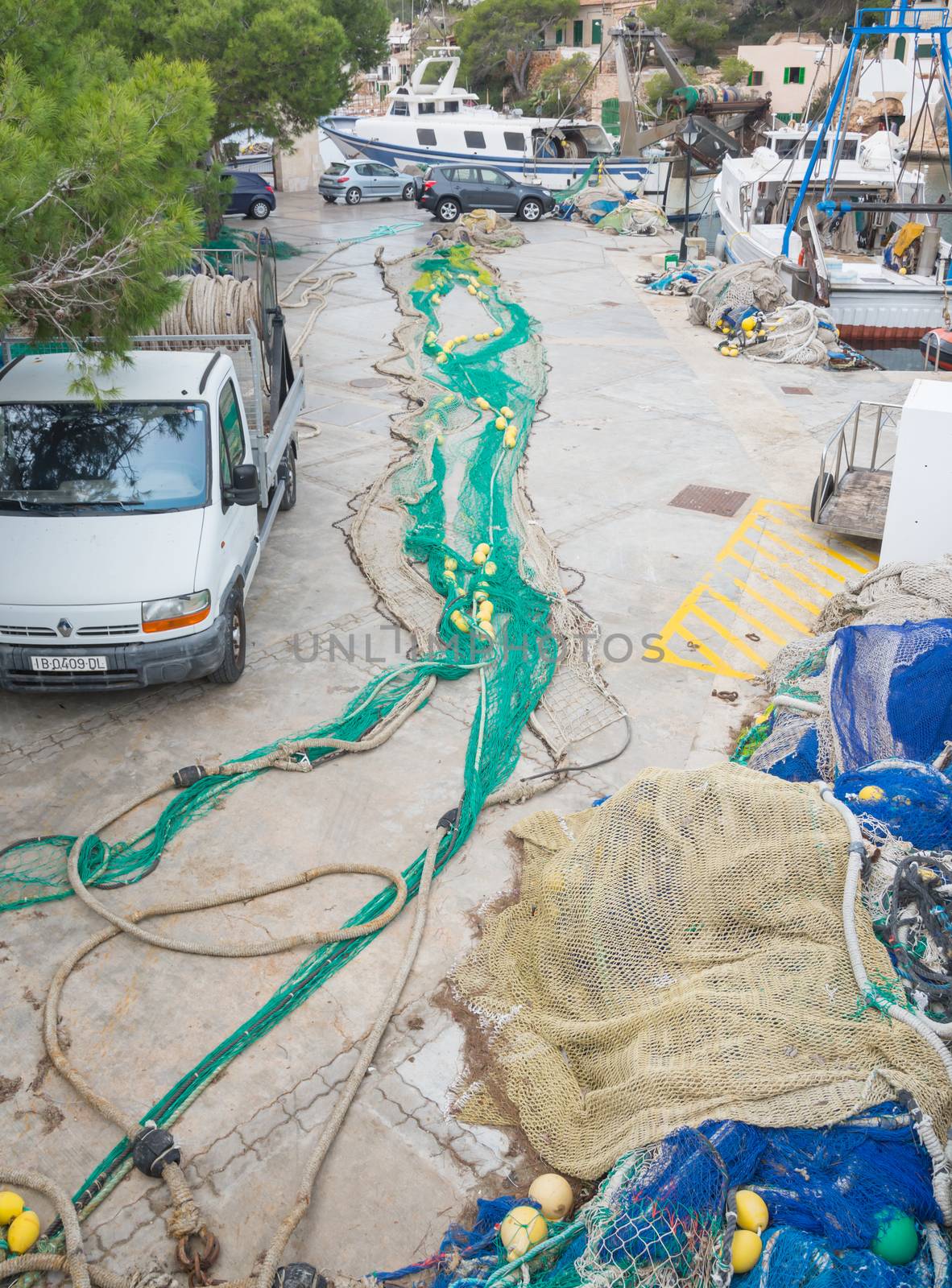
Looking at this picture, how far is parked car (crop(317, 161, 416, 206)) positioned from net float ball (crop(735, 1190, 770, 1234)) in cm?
3213

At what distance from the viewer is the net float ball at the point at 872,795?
497cm

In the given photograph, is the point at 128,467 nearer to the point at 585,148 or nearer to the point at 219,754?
the point at 219,754

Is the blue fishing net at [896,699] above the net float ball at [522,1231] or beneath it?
above

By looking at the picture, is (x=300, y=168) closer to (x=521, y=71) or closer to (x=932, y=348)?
(x=932, y=348)

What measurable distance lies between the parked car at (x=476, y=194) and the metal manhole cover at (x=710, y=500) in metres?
19.2

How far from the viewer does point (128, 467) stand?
23.7 ft

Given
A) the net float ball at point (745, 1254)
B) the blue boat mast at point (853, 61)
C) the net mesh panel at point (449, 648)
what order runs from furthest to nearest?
the blue boat mast at point (853, 61), the net mesh panel at point (449, 648), the net float ball at point (745, 1254)

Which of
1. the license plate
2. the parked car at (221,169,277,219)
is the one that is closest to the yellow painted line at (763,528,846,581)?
the license plate

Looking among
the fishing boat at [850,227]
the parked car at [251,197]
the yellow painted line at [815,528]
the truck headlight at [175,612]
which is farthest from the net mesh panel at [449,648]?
the parked car at [251,197]

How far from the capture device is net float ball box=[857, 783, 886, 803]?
497 centimetres

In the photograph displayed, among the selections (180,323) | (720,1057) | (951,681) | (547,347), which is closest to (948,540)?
(951,681)

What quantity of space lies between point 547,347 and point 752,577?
28.7 ft

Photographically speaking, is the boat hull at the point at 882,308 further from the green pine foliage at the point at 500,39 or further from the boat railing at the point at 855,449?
the green pine foliage at the point at 500,39

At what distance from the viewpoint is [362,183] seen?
3175 cm
